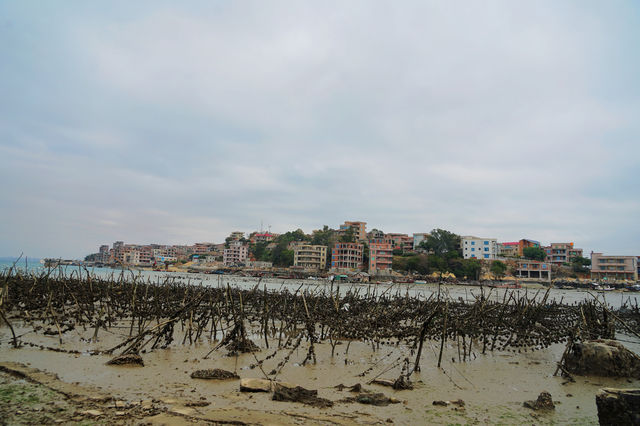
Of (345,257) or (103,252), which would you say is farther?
(103,252)

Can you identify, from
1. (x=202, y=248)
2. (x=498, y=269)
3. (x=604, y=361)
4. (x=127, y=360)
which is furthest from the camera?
(x=202, y=248)

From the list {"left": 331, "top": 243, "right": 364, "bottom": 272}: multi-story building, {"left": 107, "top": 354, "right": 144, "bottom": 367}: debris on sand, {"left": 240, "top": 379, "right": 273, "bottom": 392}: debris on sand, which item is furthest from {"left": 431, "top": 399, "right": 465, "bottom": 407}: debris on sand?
{"left": 331, "top": 243, "right": 364, "bottom": 272}: multi-story building

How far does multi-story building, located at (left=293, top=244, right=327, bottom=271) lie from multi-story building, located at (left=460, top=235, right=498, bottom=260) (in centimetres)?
3728

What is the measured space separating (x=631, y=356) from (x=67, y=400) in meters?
11.6

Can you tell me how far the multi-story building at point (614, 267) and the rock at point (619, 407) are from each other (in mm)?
100242

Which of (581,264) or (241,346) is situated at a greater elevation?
(581,264)

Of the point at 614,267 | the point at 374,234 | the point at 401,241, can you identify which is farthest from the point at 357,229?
the point at 614,267

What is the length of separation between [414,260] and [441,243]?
1207cm

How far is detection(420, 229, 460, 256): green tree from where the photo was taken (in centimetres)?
9138

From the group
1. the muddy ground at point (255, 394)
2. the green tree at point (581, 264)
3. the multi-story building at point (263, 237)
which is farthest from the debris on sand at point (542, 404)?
the multi-story building at point (263, 237)

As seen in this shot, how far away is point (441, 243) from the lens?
9156cm

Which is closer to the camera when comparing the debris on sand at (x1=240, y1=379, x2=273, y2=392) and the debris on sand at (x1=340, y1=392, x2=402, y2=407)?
the debris on sand at (x1=340, y1=392, x2=402, y2=407)

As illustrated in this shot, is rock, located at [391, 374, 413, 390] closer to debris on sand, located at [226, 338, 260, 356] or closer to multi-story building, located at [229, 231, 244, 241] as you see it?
debris on sand, located at [226, 338, 260, 356]

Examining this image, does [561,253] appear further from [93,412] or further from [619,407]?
[93,412]
